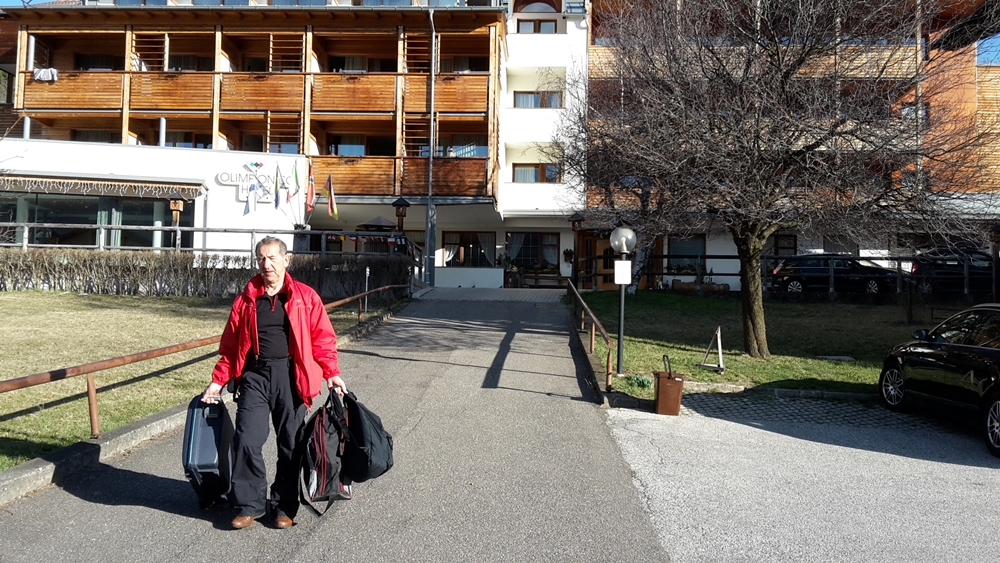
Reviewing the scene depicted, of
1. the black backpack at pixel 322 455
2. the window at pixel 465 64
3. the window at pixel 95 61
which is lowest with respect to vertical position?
the black backpack at pixel 322 455

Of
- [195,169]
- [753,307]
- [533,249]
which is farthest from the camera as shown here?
[533,249]

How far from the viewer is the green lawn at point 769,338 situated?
448 inches

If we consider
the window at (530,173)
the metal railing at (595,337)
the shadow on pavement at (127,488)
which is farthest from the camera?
the window at (530,173)

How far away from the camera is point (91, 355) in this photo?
989 centimetres

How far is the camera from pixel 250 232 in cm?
1966

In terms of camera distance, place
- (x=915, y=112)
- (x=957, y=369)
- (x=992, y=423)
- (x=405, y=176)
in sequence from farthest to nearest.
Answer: (x=405, y=176), (x=915, y=112), (x=957, y=369), (x=992, y=423)

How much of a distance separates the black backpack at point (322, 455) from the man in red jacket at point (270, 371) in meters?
0.07

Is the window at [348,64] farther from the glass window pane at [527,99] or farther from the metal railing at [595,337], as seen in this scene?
the metal railing at [595,337]

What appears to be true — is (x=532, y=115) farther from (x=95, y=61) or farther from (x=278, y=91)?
(x=95, y=61)

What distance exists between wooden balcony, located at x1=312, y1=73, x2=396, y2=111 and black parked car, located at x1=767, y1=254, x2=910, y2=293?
47.1 feet

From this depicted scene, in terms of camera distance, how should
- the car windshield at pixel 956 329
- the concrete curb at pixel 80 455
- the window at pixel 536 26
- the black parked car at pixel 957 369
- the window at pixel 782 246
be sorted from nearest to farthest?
1. the concrete curb at pixel 80 455
2. the black parked car at pixel 957 369
3. the car windshield at pixel 956 329
4. the window at pixel 782 246
5. the window at pixel 536 26

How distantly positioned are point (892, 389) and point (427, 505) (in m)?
7.45

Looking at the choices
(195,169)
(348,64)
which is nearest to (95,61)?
(348,64)

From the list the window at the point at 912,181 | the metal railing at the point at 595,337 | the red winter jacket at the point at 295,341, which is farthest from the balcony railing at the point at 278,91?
the red winter jacket at the point at 295,341
